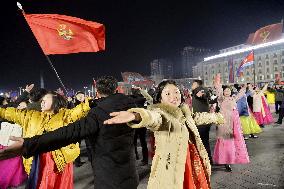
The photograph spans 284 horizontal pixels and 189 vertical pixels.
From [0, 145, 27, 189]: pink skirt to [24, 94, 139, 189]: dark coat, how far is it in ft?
15.6

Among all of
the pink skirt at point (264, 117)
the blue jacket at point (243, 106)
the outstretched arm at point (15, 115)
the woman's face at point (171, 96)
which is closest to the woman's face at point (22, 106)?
the outstretched arm at point (15, 115)

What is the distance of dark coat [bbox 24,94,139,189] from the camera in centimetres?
300

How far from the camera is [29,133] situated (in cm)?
464

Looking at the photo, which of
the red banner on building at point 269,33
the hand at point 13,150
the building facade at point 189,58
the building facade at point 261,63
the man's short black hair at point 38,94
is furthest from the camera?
the building facade at point 189,58

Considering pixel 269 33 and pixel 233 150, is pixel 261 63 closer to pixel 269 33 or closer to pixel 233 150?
pixel 269 33

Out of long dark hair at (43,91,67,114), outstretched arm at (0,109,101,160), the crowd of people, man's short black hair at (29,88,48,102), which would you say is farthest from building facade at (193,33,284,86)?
outstretched arm at (0,109,101,160)

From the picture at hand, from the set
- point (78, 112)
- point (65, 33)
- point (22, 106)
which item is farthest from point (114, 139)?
point (22, 106)

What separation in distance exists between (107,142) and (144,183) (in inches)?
149

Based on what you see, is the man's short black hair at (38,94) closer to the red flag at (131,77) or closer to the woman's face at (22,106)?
the woman's face at (22,106)

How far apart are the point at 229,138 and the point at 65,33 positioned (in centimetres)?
440

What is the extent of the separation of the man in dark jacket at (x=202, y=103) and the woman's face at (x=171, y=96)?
13.8 feet

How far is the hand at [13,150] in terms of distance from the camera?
230 centimetres

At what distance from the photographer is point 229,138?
802 cm

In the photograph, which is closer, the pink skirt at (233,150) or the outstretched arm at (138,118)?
the outstretched arm at (138,118)
